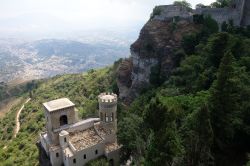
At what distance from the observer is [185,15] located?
6347 centimetres

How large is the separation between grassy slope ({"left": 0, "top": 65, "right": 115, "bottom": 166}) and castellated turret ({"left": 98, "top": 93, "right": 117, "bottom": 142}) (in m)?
16.3

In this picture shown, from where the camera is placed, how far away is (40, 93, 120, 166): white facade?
34750mm

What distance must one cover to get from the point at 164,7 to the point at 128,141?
43.6 m

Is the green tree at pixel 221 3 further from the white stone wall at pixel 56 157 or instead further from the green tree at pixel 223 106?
the white stone wall at pixel 56 157

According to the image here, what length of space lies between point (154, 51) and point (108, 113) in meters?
27.9

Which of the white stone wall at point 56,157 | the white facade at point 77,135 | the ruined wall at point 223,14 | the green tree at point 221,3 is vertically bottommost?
the white stone wall at point 56,157

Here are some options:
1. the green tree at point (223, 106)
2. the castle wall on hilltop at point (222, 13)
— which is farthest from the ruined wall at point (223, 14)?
the green tree at point (223, 106)

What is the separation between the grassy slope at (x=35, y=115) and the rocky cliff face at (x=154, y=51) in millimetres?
9865

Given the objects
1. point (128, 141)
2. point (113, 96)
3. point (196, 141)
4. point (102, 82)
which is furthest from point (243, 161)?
point (102, 82)

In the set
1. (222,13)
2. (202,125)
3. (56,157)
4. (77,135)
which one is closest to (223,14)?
(222,13)

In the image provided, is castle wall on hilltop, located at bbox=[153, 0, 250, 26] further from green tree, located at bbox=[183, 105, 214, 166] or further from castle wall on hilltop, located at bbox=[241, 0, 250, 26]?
green tree, located at bbox=[183, 105, 214, 166]

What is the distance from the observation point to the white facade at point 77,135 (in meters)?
34.8

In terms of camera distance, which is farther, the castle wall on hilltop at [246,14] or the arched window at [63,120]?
the castle wall on hilltop at [246,14]

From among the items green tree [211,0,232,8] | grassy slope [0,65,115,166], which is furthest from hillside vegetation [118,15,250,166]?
green tree [211,0,232,8]
